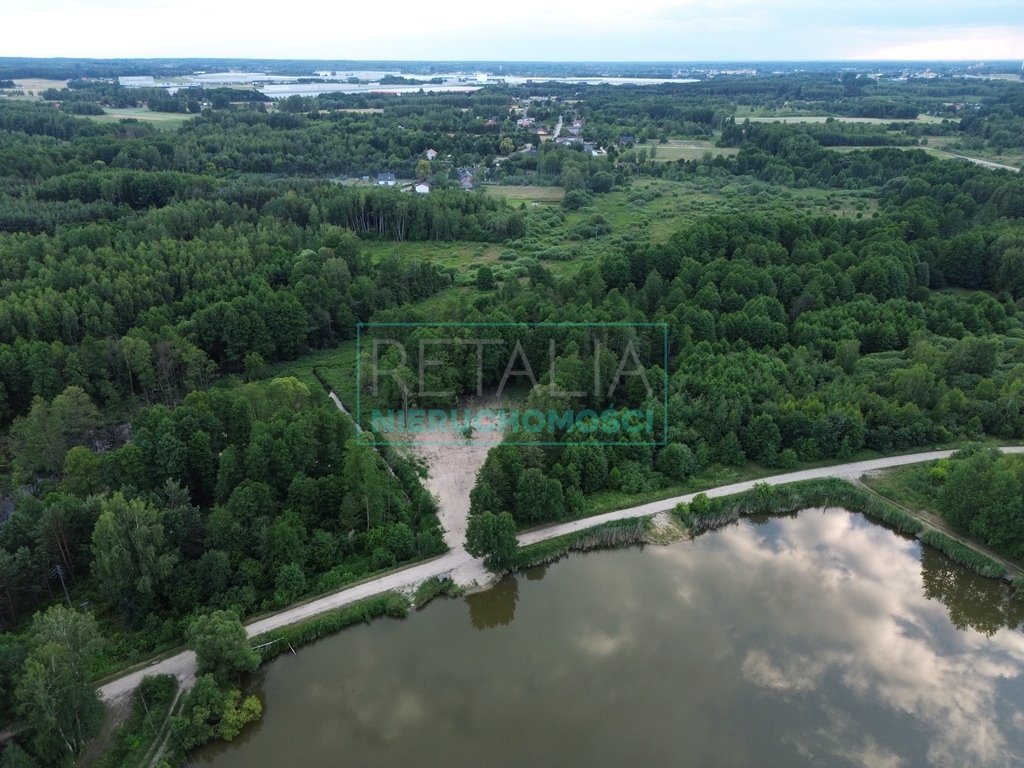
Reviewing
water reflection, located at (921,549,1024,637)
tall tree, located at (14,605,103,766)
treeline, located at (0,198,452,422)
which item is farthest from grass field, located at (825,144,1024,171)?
tall tree, located at (14,605,103,766)

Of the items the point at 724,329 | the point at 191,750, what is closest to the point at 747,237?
the point at 724,329

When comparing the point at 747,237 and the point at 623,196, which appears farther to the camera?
the point at 623,196

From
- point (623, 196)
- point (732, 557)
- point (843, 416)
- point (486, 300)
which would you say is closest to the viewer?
point (732, 557)

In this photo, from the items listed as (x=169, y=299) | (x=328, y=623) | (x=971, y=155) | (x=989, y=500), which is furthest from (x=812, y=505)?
(x=971, y=155)

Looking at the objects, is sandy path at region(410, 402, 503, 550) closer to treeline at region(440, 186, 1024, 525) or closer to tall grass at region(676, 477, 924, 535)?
treeline at region(440, 186, 1024, 525)

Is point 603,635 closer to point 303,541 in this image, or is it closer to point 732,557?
point 732,557

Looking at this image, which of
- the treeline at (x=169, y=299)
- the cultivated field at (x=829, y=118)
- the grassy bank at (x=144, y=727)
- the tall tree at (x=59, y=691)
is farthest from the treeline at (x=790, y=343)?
the cultivated field at (x=829, y=118)
